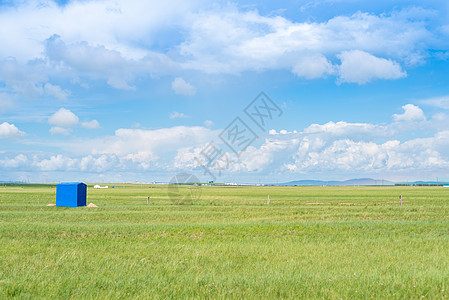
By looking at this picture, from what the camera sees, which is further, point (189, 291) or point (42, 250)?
point (42, 250)

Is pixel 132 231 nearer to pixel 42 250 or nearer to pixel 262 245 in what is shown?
pixel 42 250

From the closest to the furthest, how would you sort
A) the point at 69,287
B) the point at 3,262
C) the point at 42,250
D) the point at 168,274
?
the point at 69,287
the point at 168,274
the point at 3,262
the point at 42,250

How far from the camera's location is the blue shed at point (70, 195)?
2042 inches

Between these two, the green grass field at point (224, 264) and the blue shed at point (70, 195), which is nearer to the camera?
the green grass field at point (224, 264)

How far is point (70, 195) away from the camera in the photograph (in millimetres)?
52250

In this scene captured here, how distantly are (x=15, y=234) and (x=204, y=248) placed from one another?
11760mm

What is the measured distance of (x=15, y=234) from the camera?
69.1 feet

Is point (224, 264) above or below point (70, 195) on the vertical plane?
above

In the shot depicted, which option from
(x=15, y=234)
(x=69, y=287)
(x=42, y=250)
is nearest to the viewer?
(x=69, y=287)

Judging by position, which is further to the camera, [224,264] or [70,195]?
[70,195]

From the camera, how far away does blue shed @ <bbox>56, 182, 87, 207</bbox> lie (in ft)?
170

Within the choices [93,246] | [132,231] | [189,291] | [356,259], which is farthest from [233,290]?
[132,231]

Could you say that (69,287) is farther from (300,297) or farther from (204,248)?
(204,248)

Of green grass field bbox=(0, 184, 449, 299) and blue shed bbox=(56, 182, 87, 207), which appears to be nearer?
green grass field bbox=(0, 184, 449, 299)
